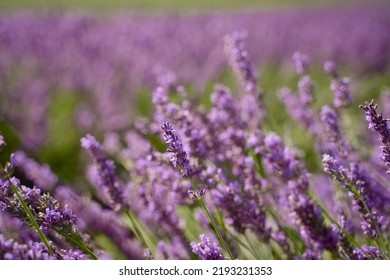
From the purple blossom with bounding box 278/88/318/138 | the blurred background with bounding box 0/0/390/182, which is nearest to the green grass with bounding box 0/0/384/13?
the blurred background with bounding box 0/0/390/182

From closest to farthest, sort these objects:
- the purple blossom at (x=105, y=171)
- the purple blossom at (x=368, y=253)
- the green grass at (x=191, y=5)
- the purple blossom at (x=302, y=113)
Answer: the purple blossom at (x=368, y=253) < the purple blossom at (x=105, y=171) < the purple blossom at (x=302, y=113) < the green grass at (x=191, y=5)

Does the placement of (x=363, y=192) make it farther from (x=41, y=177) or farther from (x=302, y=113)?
(x=41, y=177)

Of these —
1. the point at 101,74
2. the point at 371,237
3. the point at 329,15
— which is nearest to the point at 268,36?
the point at 329,15

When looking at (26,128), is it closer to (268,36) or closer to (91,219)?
(91,219)

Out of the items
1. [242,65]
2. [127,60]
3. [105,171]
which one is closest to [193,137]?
[105,171]

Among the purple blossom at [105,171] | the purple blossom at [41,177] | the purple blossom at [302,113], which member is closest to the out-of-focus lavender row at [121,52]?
the purple blossom at [302,113]

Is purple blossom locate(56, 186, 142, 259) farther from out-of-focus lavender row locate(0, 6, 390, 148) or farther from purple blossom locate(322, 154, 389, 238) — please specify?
out-of-focus lavender row locate(0, 6, 390, 148)

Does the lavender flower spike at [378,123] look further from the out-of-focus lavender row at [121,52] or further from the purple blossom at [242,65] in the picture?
the out-of-focus lavender row at [121,52]

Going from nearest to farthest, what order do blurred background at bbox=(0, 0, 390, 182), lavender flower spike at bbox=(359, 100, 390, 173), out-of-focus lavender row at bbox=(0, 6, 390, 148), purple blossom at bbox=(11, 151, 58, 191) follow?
lavender flower spike at bbox=(359, 100, 390, 173) < purple blossom at bbox=(11, 151, 58, 191) < blurred background at bbox=(0, 0, 390, 182) < out-of-focus lavender row at bbox=(0, 6, 390, 148)
